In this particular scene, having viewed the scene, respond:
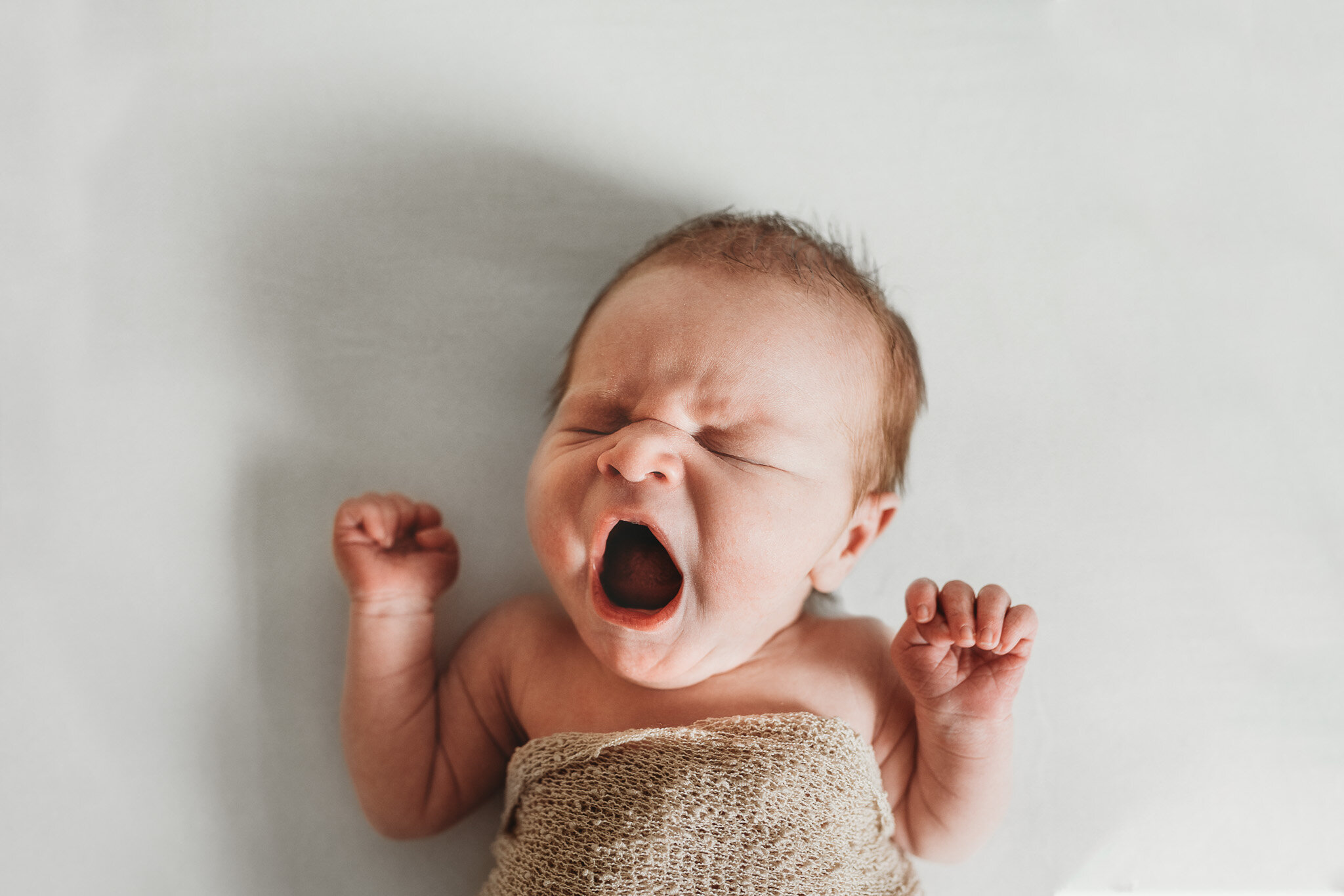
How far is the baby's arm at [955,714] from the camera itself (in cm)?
98

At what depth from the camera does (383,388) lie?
1.22m

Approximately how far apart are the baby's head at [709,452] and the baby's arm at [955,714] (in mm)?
148

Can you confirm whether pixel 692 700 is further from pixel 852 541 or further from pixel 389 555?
pixel 389 555

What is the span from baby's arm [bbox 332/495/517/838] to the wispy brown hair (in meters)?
0.26

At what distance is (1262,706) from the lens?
4.10 ft

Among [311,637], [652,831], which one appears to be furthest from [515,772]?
[311,637]

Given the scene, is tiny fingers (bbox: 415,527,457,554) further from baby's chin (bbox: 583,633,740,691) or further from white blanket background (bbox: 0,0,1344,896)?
baby's chin (bbox: 583,633,740,691)

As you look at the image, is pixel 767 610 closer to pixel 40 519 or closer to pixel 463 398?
pixel 463 398

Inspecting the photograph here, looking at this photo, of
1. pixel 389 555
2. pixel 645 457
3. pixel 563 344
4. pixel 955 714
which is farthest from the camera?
pixel 563 344

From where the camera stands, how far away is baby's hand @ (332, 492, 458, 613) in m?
1.11

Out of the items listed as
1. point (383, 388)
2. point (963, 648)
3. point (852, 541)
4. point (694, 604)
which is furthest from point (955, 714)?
point (383, 388)

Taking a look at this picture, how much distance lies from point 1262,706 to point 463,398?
1195 millimetres

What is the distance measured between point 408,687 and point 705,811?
1.34 ft

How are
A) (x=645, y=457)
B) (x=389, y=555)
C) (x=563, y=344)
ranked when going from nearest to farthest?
(x=645, y=457) → (x=389, y=555) → (x=563, y=344)
